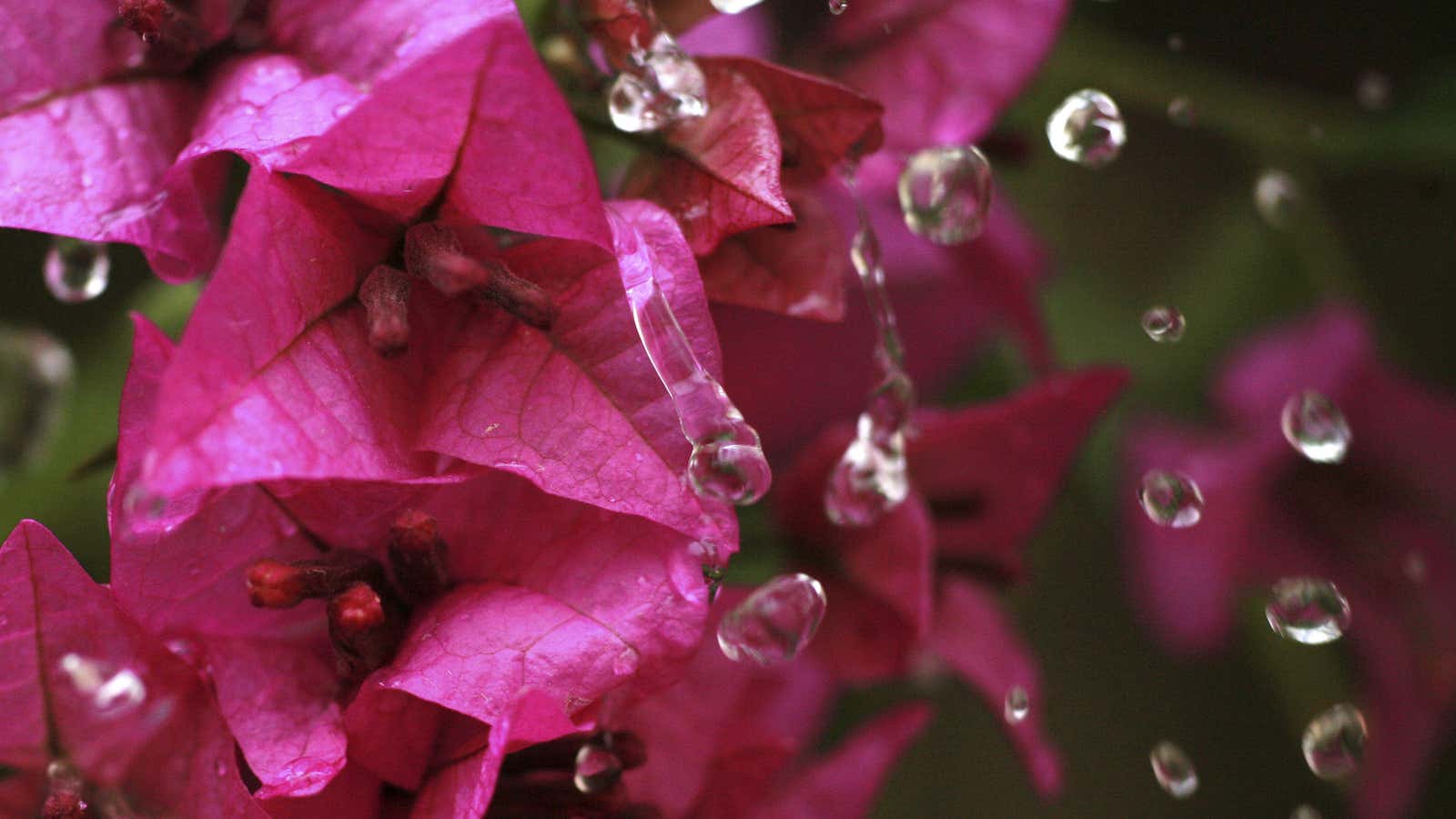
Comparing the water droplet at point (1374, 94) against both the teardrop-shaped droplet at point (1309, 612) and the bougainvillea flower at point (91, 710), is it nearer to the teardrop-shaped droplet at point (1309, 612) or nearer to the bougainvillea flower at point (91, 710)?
the teardrop-shaped droplet at point (1309, 612)

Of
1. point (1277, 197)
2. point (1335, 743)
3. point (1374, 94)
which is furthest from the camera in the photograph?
point (1374, 94)

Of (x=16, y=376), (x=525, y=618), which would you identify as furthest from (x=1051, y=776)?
(x=16, y=376)

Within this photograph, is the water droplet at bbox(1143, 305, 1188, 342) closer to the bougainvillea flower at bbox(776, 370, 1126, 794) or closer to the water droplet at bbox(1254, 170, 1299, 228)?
the bougainvillea flower at bbox(776, 370, 1126, 794)

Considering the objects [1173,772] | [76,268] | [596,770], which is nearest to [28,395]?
[76,268]

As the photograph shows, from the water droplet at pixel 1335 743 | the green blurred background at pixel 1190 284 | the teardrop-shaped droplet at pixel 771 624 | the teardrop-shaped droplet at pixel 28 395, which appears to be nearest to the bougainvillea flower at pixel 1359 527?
the green blurred background at pixel 1190 284

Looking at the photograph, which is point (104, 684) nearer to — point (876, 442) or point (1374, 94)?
point (876, 442)
